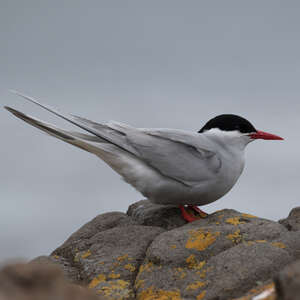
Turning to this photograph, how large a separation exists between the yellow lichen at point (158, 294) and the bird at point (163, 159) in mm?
1660

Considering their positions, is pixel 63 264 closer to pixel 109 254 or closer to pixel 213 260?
pixel 109 254

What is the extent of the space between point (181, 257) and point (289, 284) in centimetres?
278

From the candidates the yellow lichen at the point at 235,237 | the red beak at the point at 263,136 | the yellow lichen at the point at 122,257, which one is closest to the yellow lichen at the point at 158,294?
the yellow lichen at the point at 122,257

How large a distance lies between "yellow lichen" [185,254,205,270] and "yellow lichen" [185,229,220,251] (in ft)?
0.44

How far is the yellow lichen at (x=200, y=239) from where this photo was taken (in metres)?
5.31

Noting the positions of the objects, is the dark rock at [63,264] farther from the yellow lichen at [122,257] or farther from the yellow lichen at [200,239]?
the yellow lichen at [200,239]

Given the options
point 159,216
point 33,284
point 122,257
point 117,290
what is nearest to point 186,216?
point 159,216

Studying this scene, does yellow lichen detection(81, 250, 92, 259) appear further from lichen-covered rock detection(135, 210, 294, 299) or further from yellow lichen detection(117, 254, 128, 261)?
lichen-covered rock detection(135, 210, 294, 299)

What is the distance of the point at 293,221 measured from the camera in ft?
21.0

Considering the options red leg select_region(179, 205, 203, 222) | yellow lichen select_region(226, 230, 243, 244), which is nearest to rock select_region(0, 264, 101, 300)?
yellow lichen select_region(226, 230, 243, 244)

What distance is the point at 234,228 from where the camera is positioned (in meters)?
5.59

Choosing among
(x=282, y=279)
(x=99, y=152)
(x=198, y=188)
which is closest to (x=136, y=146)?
(x=99, y=152)

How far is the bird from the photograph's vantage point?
6227 mm

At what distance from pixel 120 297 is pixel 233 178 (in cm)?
251
